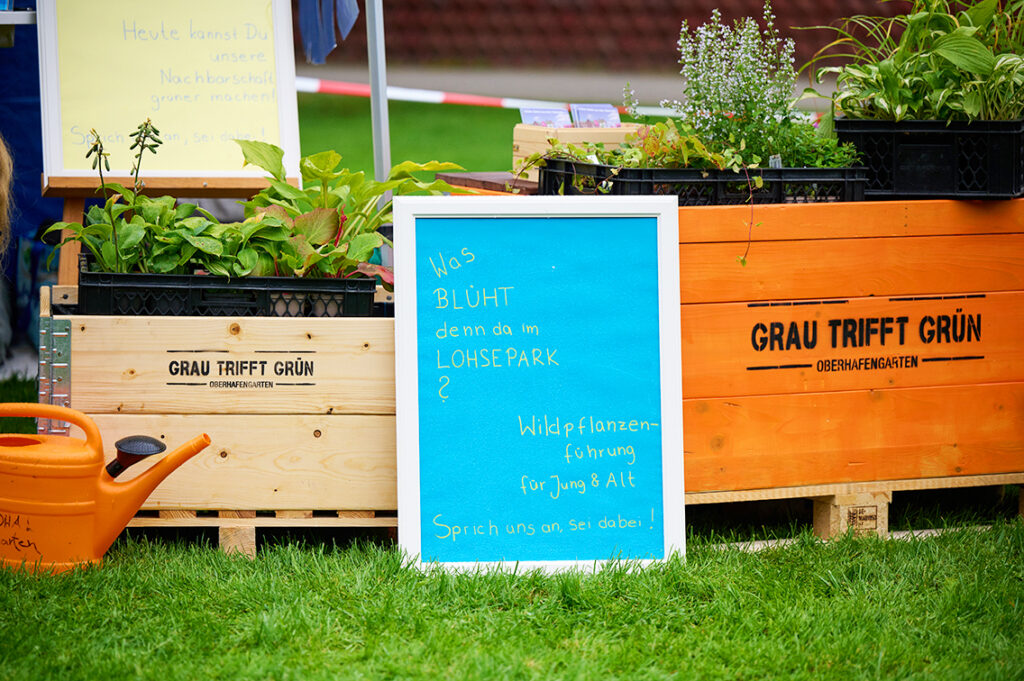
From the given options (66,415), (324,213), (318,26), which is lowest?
(66,415)

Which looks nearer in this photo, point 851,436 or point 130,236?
point 130,236

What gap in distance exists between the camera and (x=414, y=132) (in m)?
8.53

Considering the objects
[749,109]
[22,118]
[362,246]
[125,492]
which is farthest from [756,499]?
[22,118]

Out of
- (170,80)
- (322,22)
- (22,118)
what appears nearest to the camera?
(170,80)

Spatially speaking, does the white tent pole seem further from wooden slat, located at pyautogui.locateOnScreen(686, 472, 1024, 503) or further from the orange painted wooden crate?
wooden slat, located at pyautogui.locateOnScreen(686, 472, 1024, 503)

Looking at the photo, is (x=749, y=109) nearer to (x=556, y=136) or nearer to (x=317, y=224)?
(x=556, y=136)

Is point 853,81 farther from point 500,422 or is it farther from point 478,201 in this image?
point 500,422

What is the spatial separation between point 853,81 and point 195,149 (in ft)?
7.04

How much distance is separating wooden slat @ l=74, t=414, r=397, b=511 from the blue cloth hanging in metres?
1.81

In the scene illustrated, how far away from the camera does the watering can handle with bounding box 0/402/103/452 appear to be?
2357mm

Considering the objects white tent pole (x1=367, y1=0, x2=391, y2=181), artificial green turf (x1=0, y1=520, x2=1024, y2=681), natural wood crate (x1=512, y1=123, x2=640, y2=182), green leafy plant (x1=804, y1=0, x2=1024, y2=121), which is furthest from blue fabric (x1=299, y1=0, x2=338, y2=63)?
artificial green turf (x1=0, y1=520, x2=1024, y2=681)

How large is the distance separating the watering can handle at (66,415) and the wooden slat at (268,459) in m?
0.18

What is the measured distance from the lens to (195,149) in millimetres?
3430

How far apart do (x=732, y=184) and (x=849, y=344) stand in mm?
544
